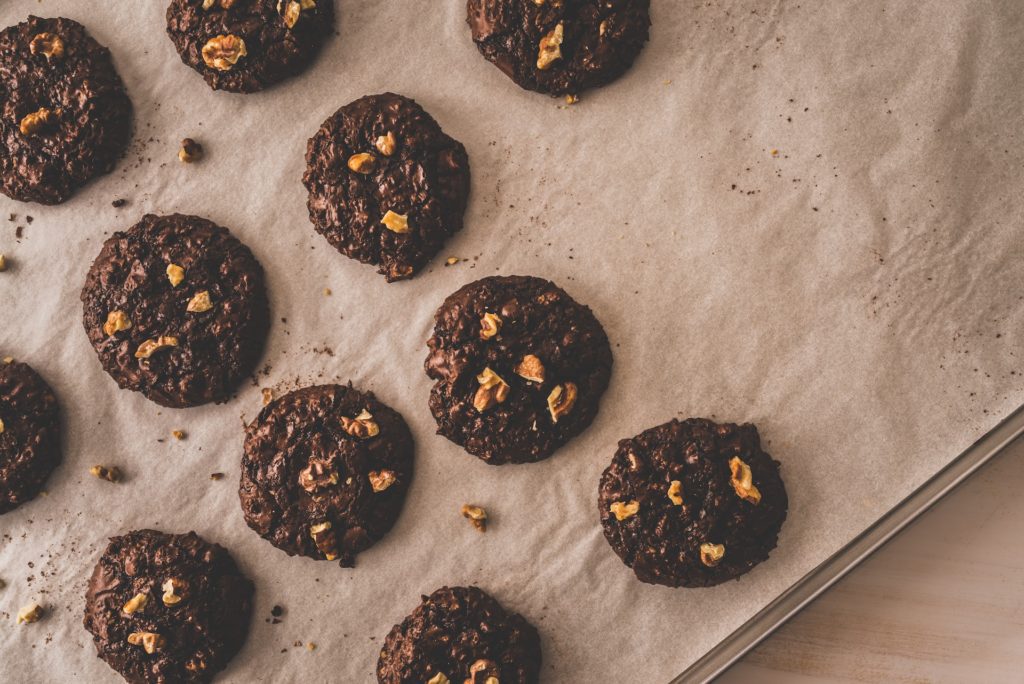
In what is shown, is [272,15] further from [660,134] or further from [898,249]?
[898,249]

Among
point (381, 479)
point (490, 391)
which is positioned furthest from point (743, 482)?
point (381, 479)

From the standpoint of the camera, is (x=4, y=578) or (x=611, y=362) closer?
(x=611, y=362)

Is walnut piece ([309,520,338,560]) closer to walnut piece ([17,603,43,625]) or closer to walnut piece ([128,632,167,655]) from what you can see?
walnut piece ([128,632,167,655])

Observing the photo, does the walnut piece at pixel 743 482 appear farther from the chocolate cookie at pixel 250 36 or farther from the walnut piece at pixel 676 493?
the chocolate cookie at pixel 250 36

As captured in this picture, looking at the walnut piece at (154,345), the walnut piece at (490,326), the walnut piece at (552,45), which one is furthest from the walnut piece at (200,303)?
the walnut piece at (552,45)

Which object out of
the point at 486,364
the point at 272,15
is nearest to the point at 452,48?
the point at 272,15

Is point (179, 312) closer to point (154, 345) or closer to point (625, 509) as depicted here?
point (154, 345)
